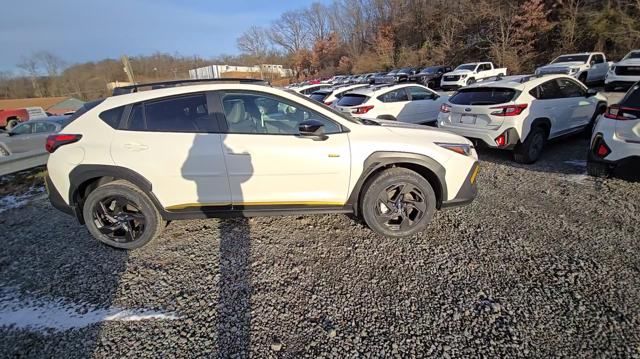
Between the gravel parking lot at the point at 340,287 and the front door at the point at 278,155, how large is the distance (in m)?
0.53

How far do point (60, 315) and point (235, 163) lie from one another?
1.83 m

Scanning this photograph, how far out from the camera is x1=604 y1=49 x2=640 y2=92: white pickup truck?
38.1 ft

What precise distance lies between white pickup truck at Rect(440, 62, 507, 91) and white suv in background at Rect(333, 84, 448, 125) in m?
13.5

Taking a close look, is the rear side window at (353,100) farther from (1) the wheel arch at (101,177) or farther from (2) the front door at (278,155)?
(1) the wheel arch at (101,177)

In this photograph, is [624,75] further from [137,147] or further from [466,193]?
[137,147]

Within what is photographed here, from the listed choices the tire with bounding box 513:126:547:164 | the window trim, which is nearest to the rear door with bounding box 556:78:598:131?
the tire with bounding box 513:126:547:164

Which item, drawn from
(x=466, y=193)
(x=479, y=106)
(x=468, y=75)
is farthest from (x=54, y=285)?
(x=468, y=75)

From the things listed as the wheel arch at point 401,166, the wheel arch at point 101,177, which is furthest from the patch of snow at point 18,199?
the wheel arch at point 401,166

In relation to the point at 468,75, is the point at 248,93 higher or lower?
lower

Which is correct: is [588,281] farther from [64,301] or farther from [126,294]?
[64,301]

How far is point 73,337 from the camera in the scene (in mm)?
2100

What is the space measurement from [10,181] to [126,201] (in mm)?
5105

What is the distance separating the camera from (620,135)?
3738 mm

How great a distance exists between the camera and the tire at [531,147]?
5059 millimetres
